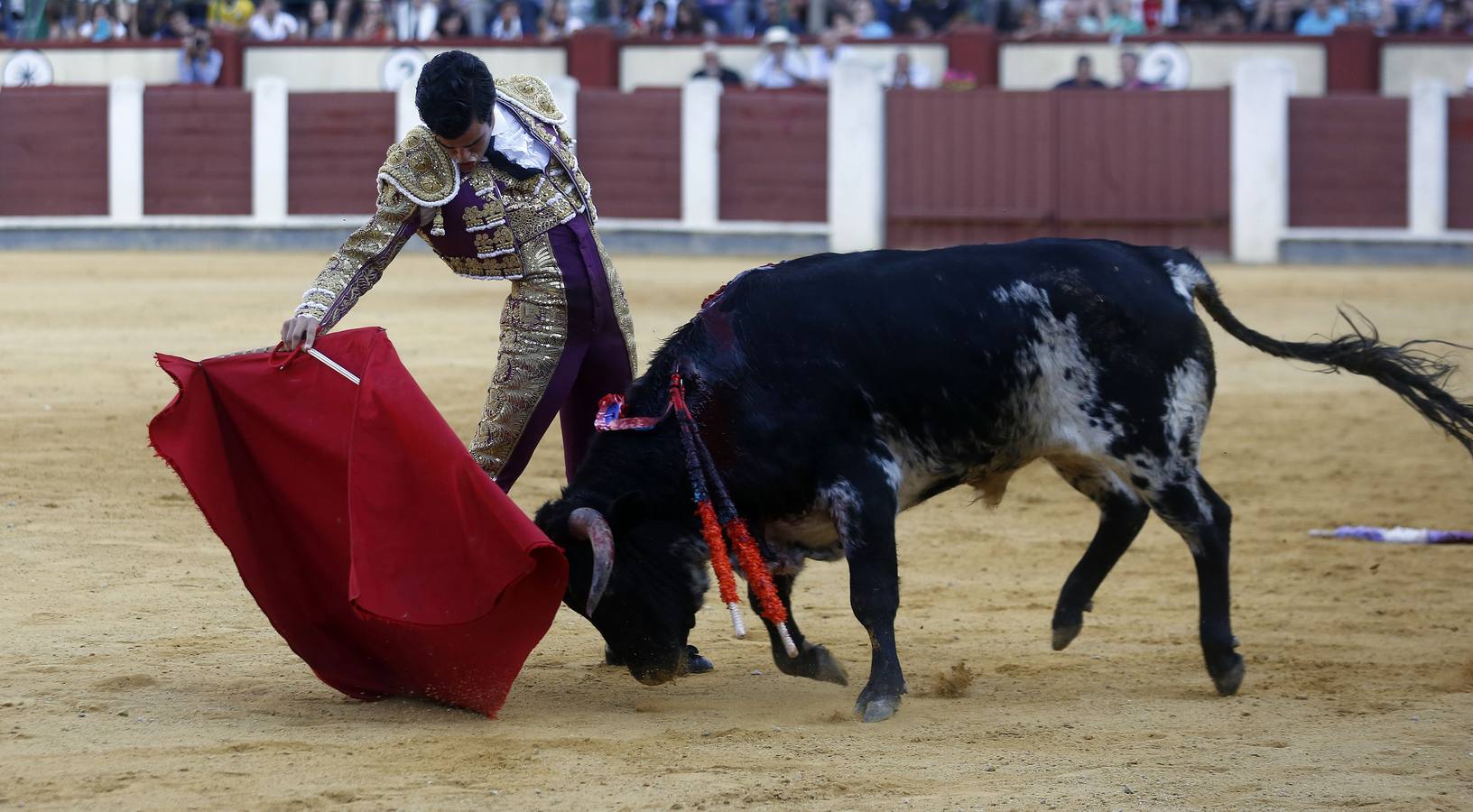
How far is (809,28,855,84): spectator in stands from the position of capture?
14680mm

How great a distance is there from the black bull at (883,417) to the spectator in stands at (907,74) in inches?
423

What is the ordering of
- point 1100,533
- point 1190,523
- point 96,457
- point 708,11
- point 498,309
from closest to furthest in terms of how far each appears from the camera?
point 1190,523 < point 1100,533 < point 96,457 < point 498,309 < point 708,11

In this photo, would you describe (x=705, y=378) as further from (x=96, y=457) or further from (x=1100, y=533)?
(x=96, y=457)

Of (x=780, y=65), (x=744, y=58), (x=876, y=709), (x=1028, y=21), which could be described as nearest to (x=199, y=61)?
(x=744, y=58)

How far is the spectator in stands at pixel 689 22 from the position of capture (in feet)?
50.6

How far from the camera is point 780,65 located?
47.4 ft

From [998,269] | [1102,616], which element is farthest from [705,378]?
[1102,616]

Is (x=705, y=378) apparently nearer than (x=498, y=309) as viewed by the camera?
Yes

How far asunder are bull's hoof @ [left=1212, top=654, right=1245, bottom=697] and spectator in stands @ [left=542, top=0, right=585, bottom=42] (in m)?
12.7

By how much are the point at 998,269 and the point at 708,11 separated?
12669mm

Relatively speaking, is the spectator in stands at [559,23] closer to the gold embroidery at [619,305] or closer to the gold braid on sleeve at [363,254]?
the gold embroidery at [619,305]

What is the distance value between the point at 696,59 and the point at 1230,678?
12.4 m

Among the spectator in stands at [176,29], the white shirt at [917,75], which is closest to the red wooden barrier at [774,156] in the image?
the white shirt at [917,75]

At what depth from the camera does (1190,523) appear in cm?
357
